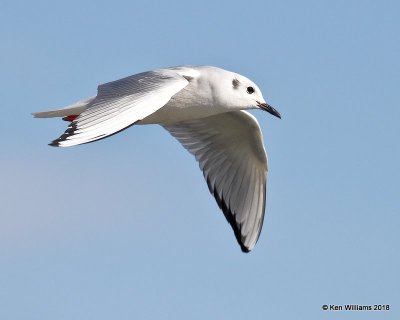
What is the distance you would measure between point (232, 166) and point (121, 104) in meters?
3.18

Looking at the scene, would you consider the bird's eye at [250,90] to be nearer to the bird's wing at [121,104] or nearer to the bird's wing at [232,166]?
the bird's wing at [121,104]

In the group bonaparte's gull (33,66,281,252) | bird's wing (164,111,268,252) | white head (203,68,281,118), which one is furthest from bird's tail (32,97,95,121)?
bird's wing (164,111,268,252)

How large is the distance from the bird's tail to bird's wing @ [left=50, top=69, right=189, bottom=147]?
283 mm

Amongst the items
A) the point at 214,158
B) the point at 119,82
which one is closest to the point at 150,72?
the point at 119,82

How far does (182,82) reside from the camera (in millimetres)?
11320

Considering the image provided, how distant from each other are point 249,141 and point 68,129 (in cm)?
359

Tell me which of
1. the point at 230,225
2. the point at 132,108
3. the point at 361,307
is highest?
the point at 132,108

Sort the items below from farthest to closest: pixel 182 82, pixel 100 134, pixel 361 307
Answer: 1. pixel 361 307
2. pixel 182 82
3. pixel 100 134

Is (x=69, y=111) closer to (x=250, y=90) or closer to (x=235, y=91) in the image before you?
(x=235, y=91)

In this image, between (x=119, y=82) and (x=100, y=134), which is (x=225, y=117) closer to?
(x=119, y=82)

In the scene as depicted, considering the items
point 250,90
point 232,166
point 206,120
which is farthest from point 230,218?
point 250,90

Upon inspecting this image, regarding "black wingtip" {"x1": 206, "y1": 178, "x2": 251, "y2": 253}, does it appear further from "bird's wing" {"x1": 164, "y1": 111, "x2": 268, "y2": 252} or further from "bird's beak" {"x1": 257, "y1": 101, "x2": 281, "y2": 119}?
"bird's beak" {"x1": 257, "y1": 101, "x2": 281, "y2": 119}

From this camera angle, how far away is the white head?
1209 cm

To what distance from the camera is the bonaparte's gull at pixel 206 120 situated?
1066 centimetres
